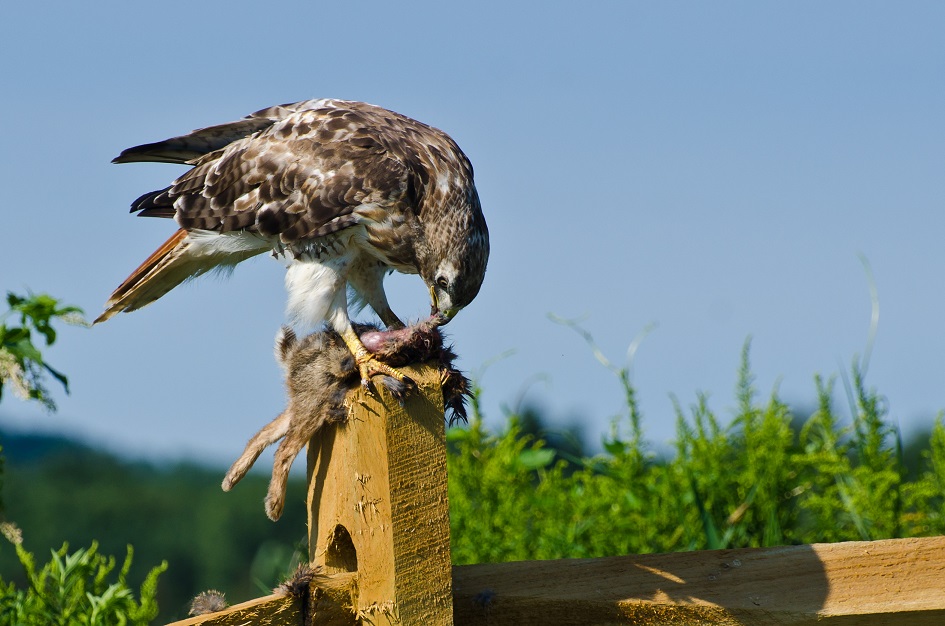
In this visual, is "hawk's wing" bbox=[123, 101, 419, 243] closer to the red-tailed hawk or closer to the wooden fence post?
the red-tailed hawk

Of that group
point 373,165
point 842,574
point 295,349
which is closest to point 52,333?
point 295,349

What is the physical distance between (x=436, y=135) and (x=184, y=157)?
3.40 ft

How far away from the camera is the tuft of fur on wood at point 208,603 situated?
2.11m

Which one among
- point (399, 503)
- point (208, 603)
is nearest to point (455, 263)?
point (399, 503)

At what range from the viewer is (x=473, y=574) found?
2299mm

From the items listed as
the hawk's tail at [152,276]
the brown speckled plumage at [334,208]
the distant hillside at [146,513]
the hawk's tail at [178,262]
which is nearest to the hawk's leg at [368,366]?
the brown speckled plumage at [334,208]

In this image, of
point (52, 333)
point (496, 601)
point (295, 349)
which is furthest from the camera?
point (52, 333)

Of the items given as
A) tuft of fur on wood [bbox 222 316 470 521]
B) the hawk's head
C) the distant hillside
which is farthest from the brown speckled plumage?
the distant hillside

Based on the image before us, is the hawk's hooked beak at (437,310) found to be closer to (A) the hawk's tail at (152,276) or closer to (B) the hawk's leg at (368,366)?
(A) the hawk's tail at (152,276)

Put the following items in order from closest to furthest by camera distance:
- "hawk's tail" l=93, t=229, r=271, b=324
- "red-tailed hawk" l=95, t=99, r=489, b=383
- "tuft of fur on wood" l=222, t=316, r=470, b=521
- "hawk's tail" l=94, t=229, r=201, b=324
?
"tuft of fur on wood" l=222, t=316, r=470, b=521 → "red-tailed hawk" l=95, t=99, r=489, b=383 → "hawk's tail" l=93, t=229, r=271, b=324 → "hawk's tail" l=94, t=229, r=201, b=324

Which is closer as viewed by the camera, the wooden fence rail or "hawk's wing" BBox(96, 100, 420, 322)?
the wooden fence rail

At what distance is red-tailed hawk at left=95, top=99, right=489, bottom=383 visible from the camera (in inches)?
134

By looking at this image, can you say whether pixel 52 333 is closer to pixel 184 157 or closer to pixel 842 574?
pixel 184 157

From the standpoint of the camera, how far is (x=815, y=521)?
13.4ft
